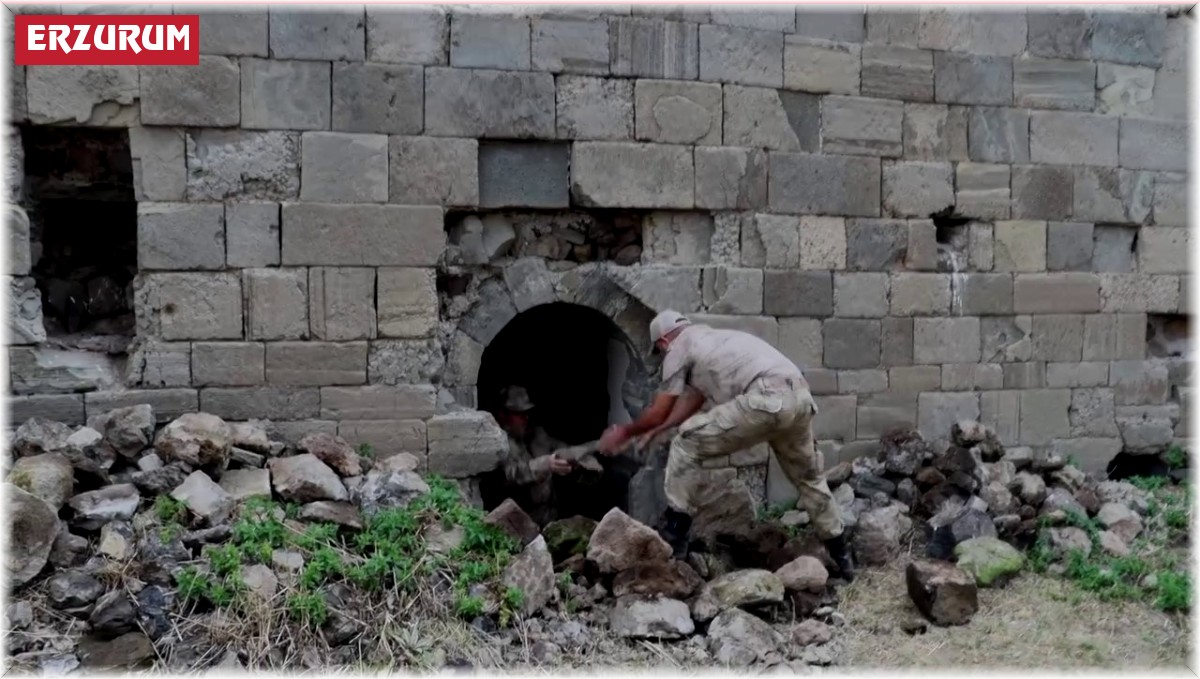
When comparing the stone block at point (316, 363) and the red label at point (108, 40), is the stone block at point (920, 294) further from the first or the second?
the red label at point (108, 40)

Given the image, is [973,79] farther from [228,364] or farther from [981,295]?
[228,364]

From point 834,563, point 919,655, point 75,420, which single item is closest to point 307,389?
point 75,420

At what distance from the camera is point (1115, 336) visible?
7211 mm

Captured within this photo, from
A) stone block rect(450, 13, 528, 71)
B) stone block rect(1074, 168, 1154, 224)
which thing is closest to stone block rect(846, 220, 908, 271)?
stone block rect(1074, 168, 1154, 224)

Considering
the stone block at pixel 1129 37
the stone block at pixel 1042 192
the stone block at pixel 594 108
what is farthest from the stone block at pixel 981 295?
the stone block at pixel 594 108

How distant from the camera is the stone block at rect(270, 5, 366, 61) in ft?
18.2

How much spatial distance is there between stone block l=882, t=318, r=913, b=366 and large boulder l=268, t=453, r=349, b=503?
12.4ft

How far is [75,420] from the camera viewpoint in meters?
5.38

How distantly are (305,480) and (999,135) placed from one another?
5.25 m

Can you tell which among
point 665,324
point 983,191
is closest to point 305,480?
point 665,324

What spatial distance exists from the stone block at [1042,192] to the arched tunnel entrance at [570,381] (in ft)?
10.0

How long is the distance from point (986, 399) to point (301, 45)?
516cm

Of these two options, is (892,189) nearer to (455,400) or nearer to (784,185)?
(784,185)

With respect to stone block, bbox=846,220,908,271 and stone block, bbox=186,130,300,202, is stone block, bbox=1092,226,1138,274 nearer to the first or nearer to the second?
stone block, bbox=846,220,908,271
